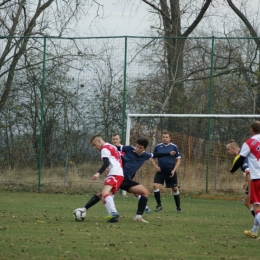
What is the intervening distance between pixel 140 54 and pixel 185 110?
215 cm

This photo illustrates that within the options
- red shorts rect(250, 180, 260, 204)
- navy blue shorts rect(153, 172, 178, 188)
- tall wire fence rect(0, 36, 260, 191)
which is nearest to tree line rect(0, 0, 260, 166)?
Answer: tall wire fence rect(0, 36, 260, 191)

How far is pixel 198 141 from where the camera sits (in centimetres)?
1973

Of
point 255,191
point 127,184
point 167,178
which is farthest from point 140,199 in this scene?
point 167,178

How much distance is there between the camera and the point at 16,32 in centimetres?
2302

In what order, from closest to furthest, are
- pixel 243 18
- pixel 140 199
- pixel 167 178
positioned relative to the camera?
pixel 140 199 < pixel 167 178 < pixel 243 18

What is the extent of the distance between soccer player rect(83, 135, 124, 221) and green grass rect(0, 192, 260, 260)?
35 cm

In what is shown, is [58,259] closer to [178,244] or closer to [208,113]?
[178,244]

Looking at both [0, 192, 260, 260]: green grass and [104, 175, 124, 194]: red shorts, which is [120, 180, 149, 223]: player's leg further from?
[104, 175, 124, 194]: red shorts

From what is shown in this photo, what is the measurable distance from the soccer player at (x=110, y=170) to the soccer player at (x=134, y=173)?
38cm

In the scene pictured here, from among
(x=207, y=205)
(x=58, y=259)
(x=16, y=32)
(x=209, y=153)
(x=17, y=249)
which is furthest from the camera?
(x=16, y=32)

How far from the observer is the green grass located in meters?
7.82

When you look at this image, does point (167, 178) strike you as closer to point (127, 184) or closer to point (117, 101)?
point (127, 184)

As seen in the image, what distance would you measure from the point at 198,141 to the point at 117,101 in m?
2.70

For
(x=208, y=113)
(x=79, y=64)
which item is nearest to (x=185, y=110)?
(x=208, y=113)
